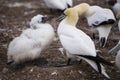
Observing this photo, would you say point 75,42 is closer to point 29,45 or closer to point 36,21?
point 29,45

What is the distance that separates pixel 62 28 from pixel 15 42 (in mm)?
786

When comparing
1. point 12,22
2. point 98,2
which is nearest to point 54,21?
point 12,22

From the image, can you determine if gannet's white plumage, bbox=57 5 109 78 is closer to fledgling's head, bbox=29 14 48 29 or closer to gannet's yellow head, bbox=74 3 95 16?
fledgling's head, bbox=29 14 48 29

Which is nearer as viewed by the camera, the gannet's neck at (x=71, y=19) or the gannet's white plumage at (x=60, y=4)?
the gannet's neck at (x=71, y=19)

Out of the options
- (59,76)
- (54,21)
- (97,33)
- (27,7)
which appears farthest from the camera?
(27,7)

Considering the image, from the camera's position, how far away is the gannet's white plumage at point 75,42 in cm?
631

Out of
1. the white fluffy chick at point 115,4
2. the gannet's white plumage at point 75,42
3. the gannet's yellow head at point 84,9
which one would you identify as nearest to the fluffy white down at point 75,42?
→ the gannet's white plumage at point 75,42

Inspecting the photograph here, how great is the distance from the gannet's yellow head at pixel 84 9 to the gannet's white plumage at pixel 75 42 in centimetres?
56

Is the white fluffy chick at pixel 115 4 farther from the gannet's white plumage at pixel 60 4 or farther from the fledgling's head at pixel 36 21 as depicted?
the fledgling's head at pixel 36 21

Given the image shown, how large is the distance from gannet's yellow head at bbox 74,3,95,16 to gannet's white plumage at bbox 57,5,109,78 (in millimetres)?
563

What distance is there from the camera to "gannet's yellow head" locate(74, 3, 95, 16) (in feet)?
24.9

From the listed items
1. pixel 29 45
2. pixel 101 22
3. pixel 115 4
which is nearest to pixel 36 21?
pixel 29 45

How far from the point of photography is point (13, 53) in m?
6.75

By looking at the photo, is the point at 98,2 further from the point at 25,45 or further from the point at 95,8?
the point at 25,45
